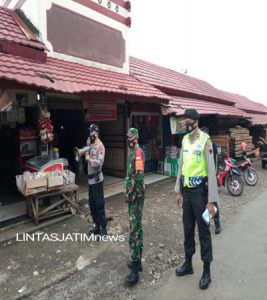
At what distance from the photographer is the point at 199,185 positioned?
10.6 ft

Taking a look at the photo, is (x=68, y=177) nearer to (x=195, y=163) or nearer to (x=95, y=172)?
(x=95, y=172)

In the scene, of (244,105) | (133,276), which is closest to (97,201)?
(133,276)

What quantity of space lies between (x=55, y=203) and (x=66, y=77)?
2.73m

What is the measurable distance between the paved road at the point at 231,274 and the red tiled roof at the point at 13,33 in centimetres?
537

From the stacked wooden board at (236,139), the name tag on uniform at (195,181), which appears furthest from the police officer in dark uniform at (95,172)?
the stacked wooden board at (236,139)

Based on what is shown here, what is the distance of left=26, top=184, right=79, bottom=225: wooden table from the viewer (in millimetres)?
4984

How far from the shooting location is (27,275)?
3564 mm

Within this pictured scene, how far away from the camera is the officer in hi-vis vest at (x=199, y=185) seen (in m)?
3.19

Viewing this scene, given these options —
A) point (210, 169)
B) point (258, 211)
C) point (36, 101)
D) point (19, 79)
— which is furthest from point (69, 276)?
point (258, 211)

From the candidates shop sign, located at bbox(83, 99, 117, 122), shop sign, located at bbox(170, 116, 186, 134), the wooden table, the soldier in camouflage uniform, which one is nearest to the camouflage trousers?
the soldier in camouflage uniform

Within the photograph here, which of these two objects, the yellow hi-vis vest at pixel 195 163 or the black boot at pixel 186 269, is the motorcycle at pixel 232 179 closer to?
the black boot at pixel 186 269

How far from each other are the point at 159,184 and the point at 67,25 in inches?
219

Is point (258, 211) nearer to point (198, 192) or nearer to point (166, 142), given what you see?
point (198, 192)

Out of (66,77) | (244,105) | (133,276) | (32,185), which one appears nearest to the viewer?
(133,276)
